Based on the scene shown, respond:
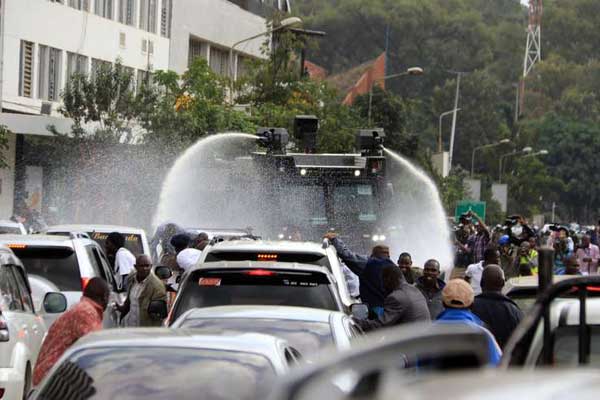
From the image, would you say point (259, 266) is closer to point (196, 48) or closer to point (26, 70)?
point (26, 70)

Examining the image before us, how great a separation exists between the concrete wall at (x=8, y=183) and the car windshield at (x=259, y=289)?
107 ft

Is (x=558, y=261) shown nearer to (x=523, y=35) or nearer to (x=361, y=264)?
(x=361, y=264)

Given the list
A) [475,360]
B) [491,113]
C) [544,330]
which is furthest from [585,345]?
[491,113]

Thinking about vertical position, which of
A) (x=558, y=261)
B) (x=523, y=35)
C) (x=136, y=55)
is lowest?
(x=558, y=261)

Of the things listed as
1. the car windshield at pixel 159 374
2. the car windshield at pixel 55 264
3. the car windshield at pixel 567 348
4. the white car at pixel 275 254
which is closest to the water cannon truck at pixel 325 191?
the car windshield at pixel 55 264

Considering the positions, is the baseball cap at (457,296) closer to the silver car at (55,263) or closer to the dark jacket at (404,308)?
the dark jacket at (404,308)

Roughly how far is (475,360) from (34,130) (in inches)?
1555

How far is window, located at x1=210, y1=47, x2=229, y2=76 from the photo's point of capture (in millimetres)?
64875

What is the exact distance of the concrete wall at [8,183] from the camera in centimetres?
4400

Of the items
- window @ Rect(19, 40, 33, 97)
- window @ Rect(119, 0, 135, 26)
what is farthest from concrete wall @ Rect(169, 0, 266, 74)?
window @ Rect(19, 40, 33, 97)

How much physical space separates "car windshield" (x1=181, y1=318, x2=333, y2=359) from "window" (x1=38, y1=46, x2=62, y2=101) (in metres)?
37.9

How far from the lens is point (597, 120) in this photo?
161 metres

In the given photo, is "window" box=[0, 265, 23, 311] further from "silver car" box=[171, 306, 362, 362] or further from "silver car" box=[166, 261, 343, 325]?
"silver car" box=[171, 306, 362, 362]

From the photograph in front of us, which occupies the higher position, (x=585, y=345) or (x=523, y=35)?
(x=523, y=35)
